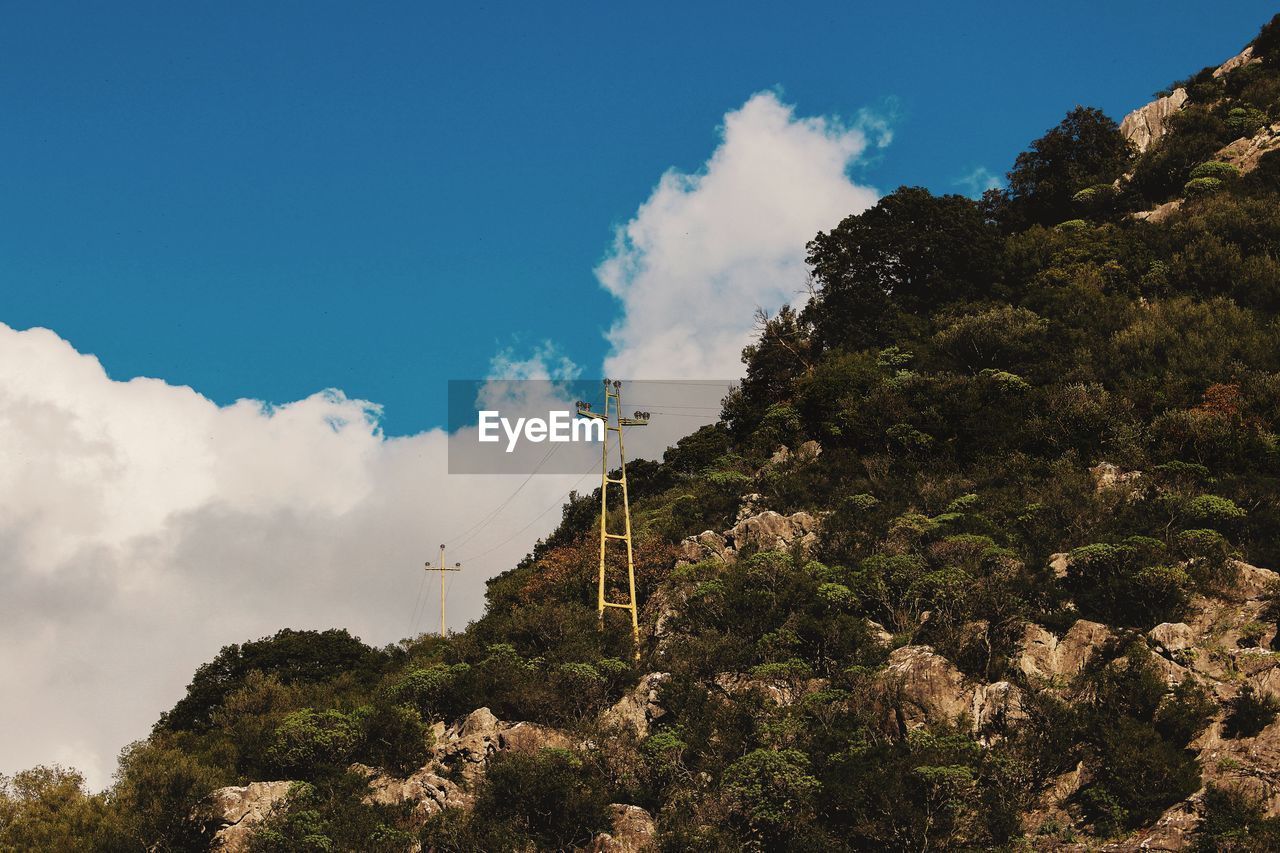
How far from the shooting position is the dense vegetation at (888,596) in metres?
33.4

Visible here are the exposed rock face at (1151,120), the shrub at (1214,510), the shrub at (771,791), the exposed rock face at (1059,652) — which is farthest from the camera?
the exposed rock face at (1151,120)

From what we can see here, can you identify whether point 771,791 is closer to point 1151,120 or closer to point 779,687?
point 779,687

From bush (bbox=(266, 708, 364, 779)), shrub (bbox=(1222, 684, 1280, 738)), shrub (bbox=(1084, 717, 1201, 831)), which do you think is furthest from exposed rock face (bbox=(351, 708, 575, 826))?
shrub (bbox=(1222, 684, 1280, 738))

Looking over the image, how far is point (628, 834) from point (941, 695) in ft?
37.8

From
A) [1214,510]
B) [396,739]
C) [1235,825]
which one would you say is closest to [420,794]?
[396,739]

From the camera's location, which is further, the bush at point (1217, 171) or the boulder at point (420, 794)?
the bush at point (1217, 171)

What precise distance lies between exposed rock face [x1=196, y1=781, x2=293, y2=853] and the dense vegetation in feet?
2.77

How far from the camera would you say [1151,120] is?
89.2 m

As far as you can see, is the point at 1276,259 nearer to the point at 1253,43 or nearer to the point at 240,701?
the point at 1253,43

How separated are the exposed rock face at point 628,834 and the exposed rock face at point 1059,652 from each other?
546 inches

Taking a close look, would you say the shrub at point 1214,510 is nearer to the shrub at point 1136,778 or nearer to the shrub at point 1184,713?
the shrub at point 1184,713

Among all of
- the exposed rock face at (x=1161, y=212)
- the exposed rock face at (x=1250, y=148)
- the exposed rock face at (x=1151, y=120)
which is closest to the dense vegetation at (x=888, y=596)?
the exposed rock face at (x=1161, y=212)

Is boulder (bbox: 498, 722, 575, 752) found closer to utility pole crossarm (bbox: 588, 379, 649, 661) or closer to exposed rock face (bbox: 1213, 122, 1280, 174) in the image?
utility pole crossarm (bbox: 588, 379, 649, 661)

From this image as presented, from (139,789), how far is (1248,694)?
130 ft
